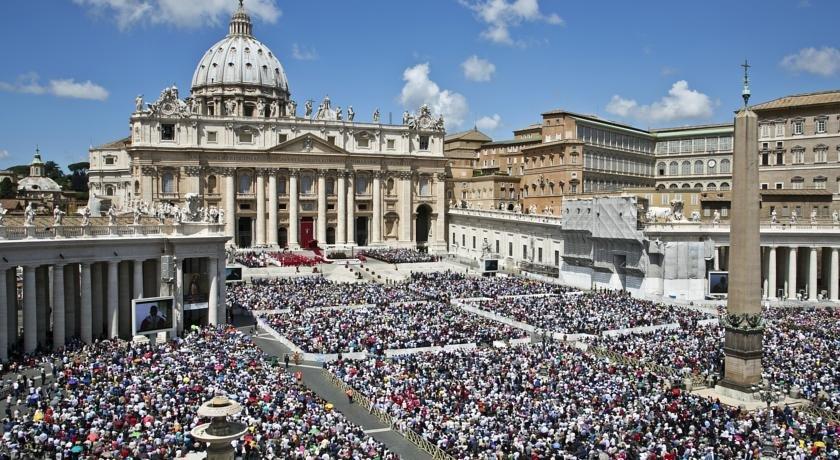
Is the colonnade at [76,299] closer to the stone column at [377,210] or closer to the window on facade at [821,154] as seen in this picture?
the stone column at [377,210]

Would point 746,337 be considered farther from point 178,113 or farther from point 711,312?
point 178,113

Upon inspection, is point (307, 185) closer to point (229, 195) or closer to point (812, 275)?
point (229, 195)

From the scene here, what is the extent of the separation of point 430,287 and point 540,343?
20386mm

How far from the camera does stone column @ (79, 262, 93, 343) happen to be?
37.2 meters

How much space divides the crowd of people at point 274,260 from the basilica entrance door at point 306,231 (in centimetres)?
1043

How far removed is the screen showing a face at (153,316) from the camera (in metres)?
36.8

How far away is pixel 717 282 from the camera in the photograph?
2073 inches

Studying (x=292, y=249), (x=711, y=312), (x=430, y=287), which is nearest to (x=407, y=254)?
(x=292, y=249)

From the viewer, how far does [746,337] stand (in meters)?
28.5

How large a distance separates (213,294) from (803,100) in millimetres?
59741

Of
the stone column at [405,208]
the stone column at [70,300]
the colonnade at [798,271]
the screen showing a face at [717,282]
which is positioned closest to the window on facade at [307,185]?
the stone column at [405,208]

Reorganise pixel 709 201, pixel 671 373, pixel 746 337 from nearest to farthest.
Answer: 1. pixel 746 337
2. pixel 671 373
3. pixel 709 201

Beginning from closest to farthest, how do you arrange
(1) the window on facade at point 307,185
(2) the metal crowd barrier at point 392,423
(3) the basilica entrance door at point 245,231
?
1. (2) the metal crowd barrier at point 392,423
2. (3) the basilica entrance door at point 245,231
3. (1) the window on facade at point 307,185

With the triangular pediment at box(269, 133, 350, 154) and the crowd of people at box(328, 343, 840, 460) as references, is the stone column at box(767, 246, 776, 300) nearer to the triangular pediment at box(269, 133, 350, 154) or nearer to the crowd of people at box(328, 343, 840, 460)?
the crowd of people at box(328, 343, 840, 460)
